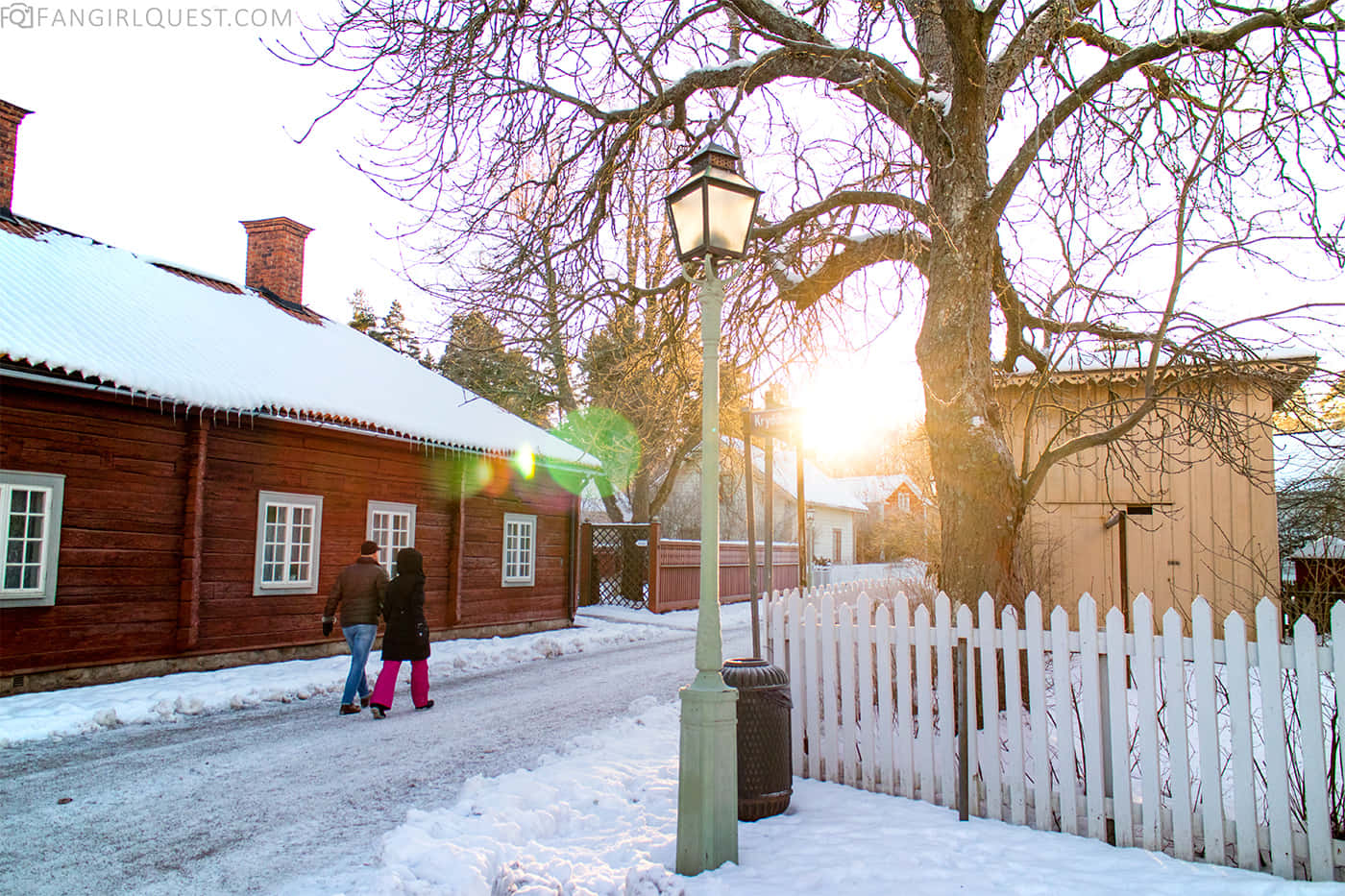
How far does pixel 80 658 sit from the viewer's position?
31.4 feet

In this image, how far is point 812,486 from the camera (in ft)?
145

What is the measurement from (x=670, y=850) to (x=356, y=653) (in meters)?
5.59

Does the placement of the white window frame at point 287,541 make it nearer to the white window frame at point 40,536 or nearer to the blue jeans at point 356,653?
the white window frame at point 40,536

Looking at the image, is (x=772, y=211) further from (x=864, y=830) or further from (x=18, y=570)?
(x=18, y=570)

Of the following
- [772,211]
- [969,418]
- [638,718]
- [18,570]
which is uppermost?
[772,211]

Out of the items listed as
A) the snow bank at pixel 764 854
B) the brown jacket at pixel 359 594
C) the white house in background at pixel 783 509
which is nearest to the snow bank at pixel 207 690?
the brown jacket at pixel 359 594

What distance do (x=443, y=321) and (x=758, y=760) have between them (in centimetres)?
648

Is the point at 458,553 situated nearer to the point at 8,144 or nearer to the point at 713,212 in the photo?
the point at 8,144

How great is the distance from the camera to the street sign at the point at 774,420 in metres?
7.99

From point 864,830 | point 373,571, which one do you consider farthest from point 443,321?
point 864,830

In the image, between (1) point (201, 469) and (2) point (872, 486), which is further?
(2) point (872, 486)

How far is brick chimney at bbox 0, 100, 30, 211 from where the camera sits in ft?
39.9

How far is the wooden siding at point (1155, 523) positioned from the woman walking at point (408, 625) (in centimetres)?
787

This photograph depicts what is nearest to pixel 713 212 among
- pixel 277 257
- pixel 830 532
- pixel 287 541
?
pixel 287 541
